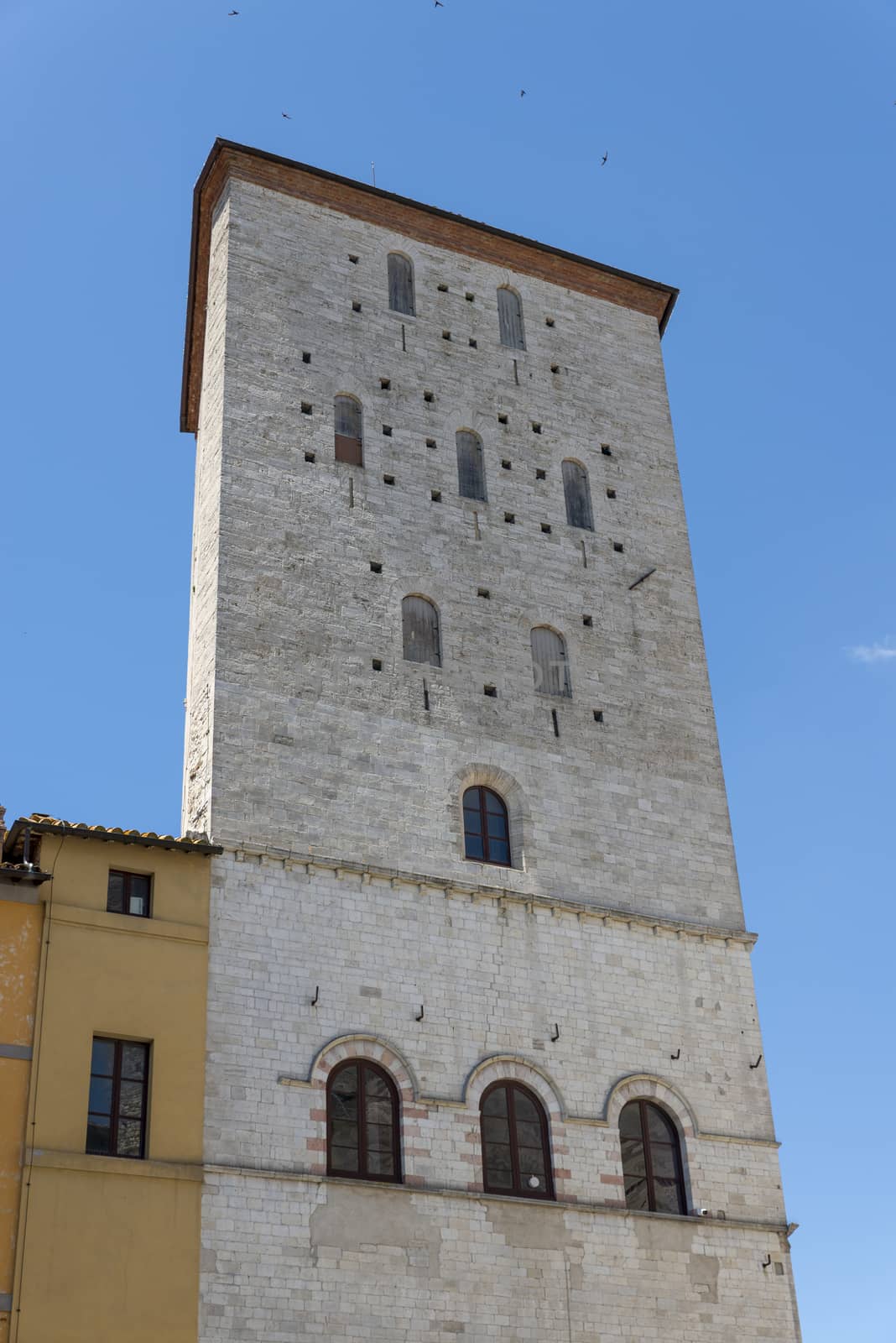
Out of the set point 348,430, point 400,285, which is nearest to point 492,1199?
point 348,430

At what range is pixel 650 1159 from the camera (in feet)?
74.4

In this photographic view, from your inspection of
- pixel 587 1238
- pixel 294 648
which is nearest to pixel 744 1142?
pixel 587 1238

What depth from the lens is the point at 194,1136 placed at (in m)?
19.9

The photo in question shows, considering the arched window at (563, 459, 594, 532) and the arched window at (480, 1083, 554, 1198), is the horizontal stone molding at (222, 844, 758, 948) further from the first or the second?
the arched window at (563, 459, 594, 532)

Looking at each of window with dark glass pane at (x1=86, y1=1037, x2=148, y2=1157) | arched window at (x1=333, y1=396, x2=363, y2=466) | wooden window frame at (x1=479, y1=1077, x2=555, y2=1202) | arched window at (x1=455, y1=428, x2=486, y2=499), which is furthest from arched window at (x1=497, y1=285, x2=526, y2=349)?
window with dark glass pane at (x1=86, y1=1037, x2=148, y2=1157)

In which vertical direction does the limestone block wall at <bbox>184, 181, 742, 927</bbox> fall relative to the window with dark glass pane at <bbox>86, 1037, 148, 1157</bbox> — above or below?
above

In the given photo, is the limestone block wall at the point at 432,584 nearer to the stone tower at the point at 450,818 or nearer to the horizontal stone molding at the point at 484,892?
the stone tower at the point at 450,818

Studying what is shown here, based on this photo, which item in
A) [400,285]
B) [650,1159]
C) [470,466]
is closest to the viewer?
[650,1159]

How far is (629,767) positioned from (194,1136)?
9.51 m

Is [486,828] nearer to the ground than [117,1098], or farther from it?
farther from it

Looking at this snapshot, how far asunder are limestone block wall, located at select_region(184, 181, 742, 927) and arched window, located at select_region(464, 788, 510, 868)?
0.31 metres

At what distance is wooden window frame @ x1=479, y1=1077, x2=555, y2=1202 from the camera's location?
21547mm

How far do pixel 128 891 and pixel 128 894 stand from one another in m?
0.04

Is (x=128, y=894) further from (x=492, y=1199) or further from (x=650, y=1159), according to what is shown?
(x=650, y=1159)
